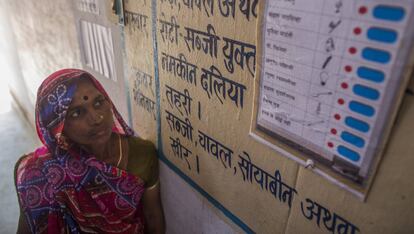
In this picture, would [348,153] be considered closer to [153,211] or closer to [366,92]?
[366,92]

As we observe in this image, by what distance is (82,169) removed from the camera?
115 cm

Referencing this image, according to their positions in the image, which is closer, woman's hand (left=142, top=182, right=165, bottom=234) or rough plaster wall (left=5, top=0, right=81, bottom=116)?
woman's hand (left=142, top=182, right=165, bottom=234)

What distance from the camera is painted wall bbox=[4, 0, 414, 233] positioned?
52cm

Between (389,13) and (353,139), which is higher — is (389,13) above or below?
above

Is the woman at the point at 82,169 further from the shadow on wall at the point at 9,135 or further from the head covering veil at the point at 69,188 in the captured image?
the shadow on wall at the point at 9,135

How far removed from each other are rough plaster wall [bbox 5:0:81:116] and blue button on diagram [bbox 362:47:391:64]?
5.36 feet

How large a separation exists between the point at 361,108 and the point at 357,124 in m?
0.03

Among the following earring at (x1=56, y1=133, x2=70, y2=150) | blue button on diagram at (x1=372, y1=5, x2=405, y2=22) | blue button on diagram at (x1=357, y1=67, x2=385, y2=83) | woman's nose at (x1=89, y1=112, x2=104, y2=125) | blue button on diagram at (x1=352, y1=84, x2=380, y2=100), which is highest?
blue button on diagram at (x1=372, y1=5, x2=405, y2=22)

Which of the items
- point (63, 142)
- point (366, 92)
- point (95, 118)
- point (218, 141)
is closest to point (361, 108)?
point (366, 92)

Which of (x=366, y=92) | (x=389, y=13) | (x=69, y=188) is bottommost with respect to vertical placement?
(x=69, y=188)

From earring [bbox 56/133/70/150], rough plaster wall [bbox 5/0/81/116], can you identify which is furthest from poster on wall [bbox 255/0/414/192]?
rough plaster wall [bbox 5/0/81/116]

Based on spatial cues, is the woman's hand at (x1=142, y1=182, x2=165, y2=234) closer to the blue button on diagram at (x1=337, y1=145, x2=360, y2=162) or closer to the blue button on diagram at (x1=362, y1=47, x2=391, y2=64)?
the blue button on diagram at (x1=337, y1=145, x2=360, y2=162)

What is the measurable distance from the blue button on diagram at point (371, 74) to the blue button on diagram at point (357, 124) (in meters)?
0.07

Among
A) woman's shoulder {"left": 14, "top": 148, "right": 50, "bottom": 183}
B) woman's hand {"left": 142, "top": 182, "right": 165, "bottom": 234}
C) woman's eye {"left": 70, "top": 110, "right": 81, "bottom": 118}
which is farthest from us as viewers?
woman's hand {"left": 142, "top": 182, "right": 165, "bottom": 234}
